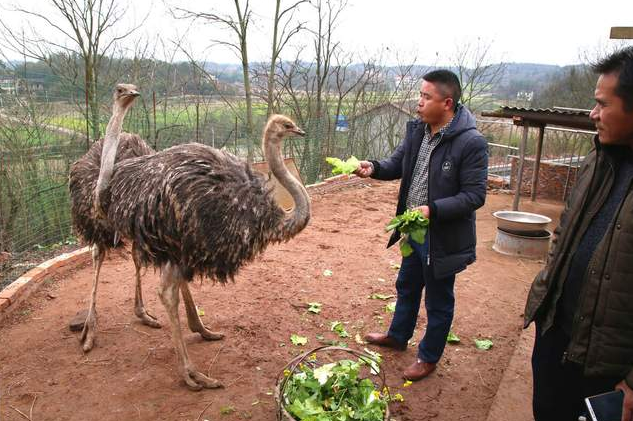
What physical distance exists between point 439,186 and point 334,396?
133 cm

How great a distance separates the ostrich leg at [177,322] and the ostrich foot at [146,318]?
85cm

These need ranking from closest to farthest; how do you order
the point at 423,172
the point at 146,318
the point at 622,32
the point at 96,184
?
the point at 423,172 → the point at 96,184 → the point at 146,318 → the point at 622,32

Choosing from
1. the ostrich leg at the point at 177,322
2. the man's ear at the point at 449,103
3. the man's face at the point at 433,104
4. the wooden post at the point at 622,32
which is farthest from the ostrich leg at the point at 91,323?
the wooden post at the point at 622,32

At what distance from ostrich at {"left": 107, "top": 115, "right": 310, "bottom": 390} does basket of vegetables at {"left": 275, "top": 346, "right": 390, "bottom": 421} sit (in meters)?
0.79

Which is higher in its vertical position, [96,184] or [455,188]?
[455,188]

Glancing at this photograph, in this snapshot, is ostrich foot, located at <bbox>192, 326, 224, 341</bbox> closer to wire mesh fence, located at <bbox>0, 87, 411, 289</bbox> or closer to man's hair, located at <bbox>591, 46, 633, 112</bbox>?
wire mesh fence, located at <bbox>0, 87, 411, 289</bbox>

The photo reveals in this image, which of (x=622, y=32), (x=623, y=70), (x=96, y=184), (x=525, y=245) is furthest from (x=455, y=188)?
(x=525, y=245)

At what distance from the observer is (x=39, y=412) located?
299 cm

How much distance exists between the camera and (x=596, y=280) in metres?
1.76

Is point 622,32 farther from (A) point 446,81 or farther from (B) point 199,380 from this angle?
(B) point 199,380

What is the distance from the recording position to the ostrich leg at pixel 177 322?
10.3 feet

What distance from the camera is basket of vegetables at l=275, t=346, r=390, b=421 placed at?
242cm

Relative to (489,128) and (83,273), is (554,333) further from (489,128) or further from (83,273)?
(489,128)

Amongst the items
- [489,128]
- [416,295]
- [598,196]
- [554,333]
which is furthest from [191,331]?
[489,128]
